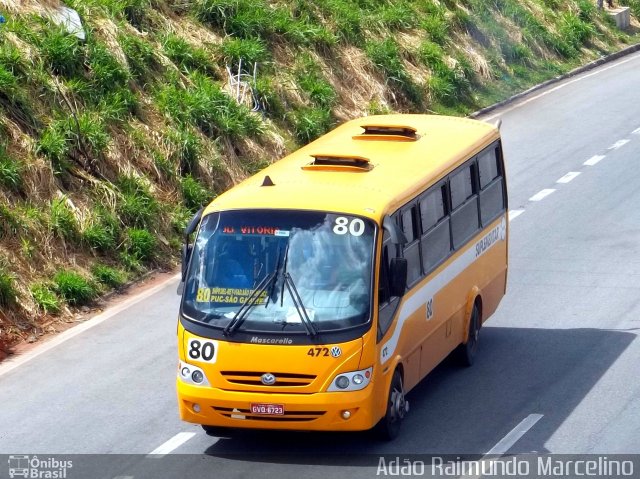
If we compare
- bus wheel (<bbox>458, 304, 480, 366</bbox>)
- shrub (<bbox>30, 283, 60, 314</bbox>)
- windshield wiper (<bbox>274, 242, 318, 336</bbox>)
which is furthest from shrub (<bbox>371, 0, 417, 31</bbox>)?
windshield wiper (<bbox>274, 242, 318, 336</bbox>)

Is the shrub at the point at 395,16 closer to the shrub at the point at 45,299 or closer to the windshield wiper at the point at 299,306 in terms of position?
the shrub at the point at 45,299

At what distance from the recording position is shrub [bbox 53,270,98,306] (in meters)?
16.8

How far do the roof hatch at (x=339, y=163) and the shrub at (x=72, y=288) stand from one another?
4.96 meters

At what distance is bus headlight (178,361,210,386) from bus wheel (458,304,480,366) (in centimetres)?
384

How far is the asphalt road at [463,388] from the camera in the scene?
11922 millimetres

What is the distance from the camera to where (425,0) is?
31.5 m

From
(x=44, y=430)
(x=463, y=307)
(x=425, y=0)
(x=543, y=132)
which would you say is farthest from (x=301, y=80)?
(x=44, y=430)

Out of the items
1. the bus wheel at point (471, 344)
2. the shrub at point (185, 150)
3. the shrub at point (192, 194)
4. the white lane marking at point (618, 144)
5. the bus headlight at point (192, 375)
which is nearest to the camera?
the bus headlight at point (192, 375)

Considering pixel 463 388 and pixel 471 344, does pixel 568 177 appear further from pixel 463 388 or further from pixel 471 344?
pixel 463 388

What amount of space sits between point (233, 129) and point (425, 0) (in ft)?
37.3

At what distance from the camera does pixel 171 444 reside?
40.0 feet

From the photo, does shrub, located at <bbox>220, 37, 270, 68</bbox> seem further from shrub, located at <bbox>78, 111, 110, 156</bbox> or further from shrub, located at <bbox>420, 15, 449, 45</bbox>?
shrub, located at <bbox>420, 15, 449, 45</bbox>

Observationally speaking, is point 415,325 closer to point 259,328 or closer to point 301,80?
point 259,328

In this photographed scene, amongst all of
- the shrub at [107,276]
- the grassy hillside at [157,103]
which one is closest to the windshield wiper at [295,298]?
the grassy hillside at [157,103]
